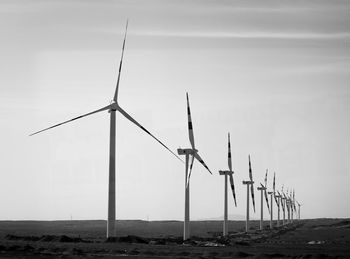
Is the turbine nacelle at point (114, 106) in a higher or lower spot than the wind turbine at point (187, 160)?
higher

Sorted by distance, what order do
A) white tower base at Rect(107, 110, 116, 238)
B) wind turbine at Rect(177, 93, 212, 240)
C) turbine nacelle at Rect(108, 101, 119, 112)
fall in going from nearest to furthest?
white tower base at Rect(107, 110, 116, 238)
turbine nacelle at Rect(108, 101, 119, 112)
wind turbine at Rect(177, 93, 212, 240)

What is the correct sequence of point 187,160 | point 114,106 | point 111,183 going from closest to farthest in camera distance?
point 111,183 < point 114,106 < point 187,160

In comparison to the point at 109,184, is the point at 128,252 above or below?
below

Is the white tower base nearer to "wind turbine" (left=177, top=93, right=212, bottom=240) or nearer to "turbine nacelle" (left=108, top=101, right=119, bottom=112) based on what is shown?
"turbine nacelle" (left=108, top=101, right=119, bottom=112)

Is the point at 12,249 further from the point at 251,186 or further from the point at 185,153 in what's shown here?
the point at 251,186

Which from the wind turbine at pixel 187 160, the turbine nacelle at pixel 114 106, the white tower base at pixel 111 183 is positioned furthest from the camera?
the wind turbine at pixel 187 160

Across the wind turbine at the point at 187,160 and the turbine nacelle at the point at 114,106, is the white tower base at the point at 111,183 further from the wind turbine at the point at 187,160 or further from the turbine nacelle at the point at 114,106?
the wind turbine at the point at 187,160

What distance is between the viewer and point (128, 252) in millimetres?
62781

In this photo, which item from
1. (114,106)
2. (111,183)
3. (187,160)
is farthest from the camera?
(187,160)

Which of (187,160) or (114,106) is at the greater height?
(114,106)

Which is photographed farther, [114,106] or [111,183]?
[114,106]

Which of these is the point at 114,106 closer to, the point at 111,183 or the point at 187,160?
the point at 111,183

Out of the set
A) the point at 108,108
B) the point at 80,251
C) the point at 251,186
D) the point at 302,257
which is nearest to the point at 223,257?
the point at 302,257

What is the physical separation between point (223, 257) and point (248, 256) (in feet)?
9.47
